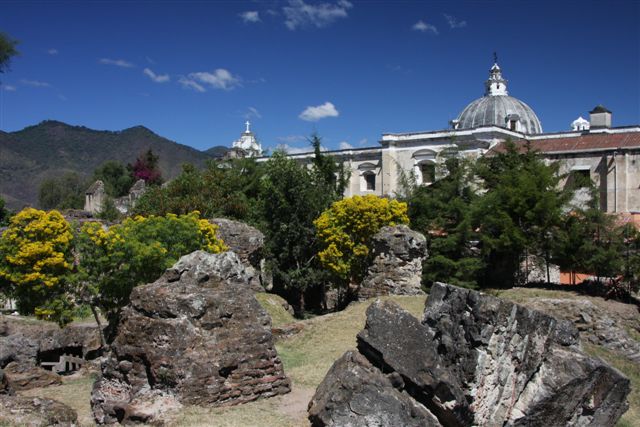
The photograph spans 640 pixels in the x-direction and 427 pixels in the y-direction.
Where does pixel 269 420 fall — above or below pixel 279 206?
below

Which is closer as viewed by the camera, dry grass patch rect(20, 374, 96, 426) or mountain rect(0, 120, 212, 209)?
dry grass patch rect(20, 374, 96, 426)

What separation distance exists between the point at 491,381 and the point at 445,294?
1158 mm

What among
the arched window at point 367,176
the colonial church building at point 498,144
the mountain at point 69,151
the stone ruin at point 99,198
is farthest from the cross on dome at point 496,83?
the mountain at point 69,151

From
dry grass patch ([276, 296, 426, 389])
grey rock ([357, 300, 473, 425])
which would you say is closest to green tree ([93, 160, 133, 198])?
dry grass patch ([276, 296, 426, 389])

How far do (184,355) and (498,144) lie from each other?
30.2 m

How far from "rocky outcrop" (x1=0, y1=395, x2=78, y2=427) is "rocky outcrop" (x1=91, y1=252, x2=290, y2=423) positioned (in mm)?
517

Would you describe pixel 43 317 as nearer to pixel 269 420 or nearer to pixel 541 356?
pixel 269 420

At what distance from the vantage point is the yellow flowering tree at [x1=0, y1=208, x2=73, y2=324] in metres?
11.7

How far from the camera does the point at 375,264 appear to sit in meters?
16.9

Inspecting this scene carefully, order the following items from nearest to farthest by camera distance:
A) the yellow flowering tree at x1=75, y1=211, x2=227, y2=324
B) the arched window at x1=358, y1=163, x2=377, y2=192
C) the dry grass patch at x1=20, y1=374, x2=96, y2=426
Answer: the dry grass patch at x1=20, y1=374, x2=96, y2=426 < the yellow flowering tree at x1=75, y1=211, x2=227, y2=324 < the arched window at x1=358, y1=163, x2=377, y2=192

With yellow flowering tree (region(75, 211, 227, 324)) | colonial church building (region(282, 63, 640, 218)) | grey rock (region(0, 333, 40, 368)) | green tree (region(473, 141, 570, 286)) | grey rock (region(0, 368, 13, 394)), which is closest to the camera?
grey rock (region(0, 368, 13, 394))

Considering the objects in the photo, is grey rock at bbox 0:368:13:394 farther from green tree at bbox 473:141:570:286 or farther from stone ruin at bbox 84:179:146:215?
stone ruin at bbox 84:179:146:215

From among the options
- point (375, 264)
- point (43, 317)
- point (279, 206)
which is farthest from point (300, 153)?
point (43, 317)

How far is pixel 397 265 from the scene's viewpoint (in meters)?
16.5
